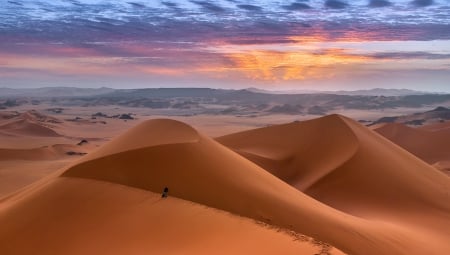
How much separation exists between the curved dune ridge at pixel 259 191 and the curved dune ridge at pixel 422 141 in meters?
17.7

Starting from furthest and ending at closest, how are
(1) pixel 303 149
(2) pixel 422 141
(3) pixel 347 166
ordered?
(2) pixel 422 141 < (1) pixel 303 149 < (3) pixel 347 166

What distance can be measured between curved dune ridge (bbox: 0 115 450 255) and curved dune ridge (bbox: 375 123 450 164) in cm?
1775

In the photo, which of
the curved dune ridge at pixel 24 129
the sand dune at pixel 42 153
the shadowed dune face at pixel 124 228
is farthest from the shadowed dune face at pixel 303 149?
the curved dune ridge at pixel 24 129

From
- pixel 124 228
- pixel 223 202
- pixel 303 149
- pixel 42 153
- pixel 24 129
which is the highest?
pixel 223 202

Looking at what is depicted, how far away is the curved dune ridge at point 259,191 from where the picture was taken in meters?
10.7

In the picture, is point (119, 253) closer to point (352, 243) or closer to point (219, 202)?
point (219, 202)

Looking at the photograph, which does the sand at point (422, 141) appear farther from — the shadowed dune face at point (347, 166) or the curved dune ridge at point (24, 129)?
the curved dune ridge at point (24, 129)

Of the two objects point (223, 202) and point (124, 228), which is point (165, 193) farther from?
point (124, 228)

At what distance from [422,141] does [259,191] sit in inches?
1334

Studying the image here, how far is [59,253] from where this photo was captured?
926 centimetres

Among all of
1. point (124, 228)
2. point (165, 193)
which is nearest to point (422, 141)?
point (165, 193)

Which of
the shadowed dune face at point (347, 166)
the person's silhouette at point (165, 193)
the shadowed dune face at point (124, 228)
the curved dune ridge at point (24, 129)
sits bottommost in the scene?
the curved dune ridge at point (24, 129)

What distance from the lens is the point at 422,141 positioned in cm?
4238

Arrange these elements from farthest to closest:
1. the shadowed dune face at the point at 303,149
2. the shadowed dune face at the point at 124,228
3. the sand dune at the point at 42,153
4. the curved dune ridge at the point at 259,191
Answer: the sand dune at the point at 42,153 < the shadowed dune face at the point at 303,149 < the curved dune ridge at the point at 259,191 < the shadowed dune face at the point at 124,228
